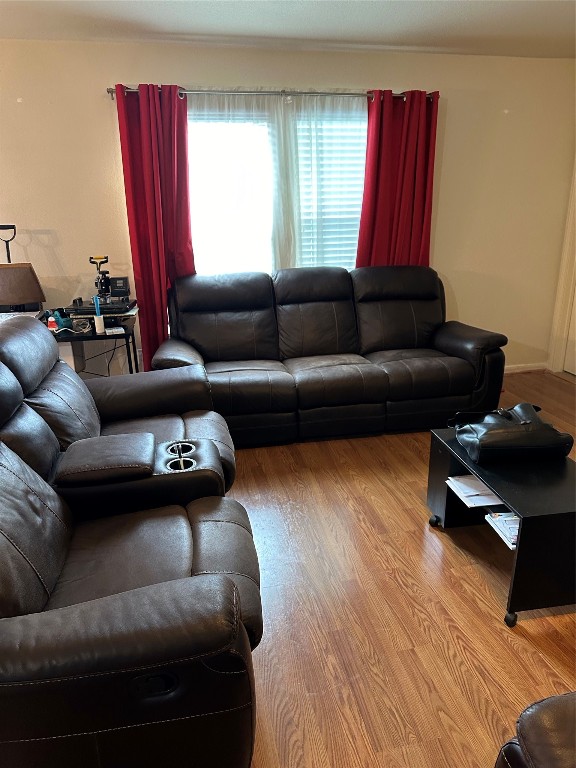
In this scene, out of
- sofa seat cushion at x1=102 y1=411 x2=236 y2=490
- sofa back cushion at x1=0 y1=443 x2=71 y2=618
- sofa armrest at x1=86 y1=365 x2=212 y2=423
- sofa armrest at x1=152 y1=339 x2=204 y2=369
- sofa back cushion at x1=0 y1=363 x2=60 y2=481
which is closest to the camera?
sofa back cushion at x1=0 y1=443 x2=71 y2=618

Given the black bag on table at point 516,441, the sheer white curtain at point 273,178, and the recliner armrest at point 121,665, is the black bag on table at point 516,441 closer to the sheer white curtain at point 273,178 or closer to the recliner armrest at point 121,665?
the recliner armrest at point 121,665

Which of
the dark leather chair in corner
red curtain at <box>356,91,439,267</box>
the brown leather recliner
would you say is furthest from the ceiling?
the dark leather chair in corner

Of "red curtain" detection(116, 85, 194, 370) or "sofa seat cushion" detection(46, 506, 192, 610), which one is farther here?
"red curtain" detection(116, 85, 194, 370)

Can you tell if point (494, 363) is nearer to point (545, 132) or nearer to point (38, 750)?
point (545, 132)

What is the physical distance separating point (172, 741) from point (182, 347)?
2.33 meters

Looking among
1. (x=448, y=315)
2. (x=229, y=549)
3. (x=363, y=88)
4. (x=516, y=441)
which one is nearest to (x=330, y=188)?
(x=363, y=88)

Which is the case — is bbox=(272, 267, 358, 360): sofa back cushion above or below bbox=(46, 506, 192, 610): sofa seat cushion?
above

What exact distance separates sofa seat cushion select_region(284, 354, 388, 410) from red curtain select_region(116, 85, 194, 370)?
3.76ft

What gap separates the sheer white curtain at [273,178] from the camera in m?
3.36

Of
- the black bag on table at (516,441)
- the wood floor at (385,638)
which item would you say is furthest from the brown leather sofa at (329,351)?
the black bag on table at (516,441)

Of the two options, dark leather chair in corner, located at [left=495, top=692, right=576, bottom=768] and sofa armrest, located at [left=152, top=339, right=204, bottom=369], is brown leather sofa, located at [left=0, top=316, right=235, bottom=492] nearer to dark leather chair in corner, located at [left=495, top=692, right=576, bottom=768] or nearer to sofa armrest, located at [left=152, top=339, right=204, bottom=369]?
sofa armrest, located at [left=152, top=339, right=204, bottom=369]

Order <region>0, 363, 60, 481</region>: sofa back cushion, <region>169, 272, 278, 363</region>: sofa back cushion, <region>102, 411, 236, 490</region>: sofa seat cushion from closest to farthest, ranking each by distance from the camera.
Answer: <region>0, 363, 60, 481</region>: sofa back cushion < <region>102, 411, 236, 490</region>: sofa seat cushion < <region>169, 272, 278, 363</region>: sofa back cushion

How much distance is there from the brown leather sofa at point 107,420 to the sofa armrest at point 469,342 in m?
1.70

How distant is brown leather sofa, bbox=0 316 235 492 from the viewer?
1.67 metres
